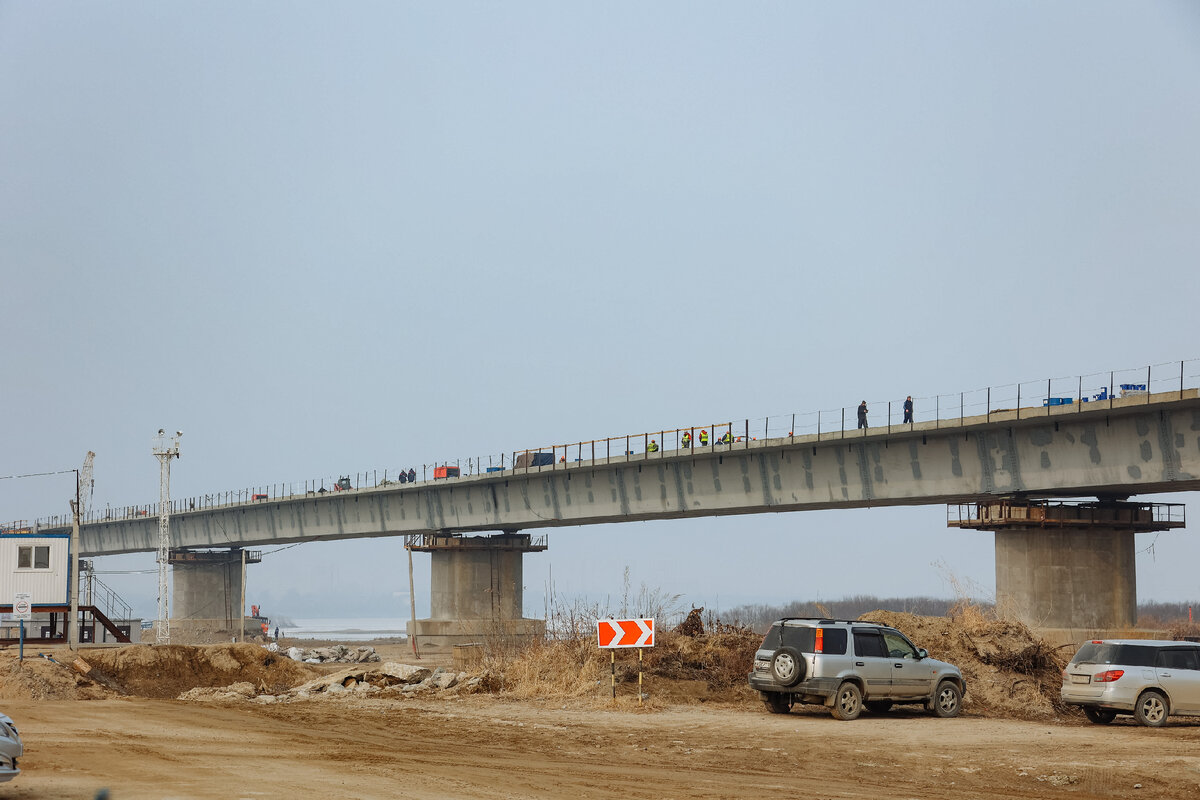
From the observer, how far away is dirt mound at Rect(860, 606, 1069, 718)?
28078 mm

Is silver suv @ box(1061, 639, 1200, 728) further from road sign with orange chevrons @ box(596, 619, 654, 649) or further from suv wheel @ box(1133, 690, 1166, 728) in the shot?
road sign with orange chevrons @ box(596, 619, 654, 649)

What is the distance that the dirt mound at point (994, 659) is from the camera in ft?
92.1

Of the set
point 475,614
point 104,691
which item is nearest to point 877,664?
point 104,691

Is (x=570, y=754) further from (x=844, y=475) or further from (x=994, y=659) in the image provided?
(x=844, y=475)

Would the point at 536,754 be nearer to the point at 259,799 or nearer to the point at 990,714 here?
the point at 259,799

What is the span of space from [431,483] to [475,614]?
8.04 metres

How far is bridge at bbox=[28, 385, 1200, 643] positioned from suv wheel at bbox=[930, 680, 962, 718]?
739 inches

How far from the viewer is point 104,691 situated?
32781 mm

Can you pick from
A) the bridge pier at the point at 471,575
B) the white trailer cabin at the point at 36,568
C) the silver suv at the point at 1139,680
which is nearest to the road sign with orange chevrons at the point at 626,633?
the silver suv at the point at 1139,680

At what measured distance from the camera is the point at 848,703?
2422cm

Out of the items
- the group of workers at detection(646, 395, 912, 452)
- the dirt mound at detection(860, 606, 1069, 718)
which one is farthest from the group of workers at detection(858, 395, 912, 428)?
the dirt mound at detection(860, 606, 1069, 718)

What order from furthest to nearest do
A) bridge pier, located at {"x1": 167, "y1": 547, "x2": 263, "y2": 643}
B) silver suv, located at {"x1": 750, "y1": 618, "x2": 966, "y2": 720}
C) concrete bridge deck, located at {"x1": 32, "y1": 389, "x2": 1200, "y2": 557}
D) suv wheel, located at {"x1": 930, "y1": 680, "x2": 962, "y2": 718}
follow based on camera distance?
Result: 1. bridge pier, located at {"x1": 167, "y1": 547, "x2": 263, "y2": 643}
2. concrete bridge deck, located at {"x1": 32, "y1": 389, "x2": 1200, "y2": 557}
3. suv wheel, located at {"x1": 930, "y1": 680, "x2": 962, "y2": 718}
4. silver suv, located at {"x1": 750, "y1": 618, "x2": 966, "y2": 720}

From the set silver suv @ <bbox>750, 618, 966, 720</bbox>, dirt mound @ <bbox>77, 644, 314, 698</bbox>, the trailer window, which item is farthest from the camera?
the trailer window

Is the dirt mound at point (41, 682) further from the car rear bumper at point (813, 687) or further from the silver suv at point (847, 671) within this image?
the car rear bumper at point (813, 687)
